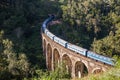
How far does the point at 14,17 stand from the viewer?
51.9 m

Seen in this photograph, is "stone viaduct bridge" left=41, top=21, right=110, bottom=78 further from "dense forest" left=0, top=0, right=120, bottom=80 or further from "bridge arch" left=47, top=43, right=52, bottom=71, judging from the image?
"dense forest" left=0, top=0, right=120, bottom=80

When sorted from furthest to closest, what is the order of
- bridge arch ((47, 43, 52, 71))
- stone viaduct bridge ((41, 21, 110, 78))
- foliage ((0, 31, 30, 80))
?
bridge arch ((47, 43, 52, 71)) → stone viaduct bridge ((41, 21, 110, 78)) → foliage ((0, 31, 30, 80))

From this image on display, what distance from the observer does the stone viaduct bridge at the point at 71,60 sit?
30938 millimetres

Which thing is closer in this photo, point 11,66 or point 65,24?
point 11,66

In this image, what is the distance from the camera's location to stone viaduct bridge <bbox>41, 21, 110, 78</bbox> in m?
30.9

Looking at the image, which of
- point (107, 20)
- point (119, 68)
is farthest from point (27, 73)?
point (107, 20)

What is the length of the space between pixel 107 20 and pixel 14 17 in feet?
71.5

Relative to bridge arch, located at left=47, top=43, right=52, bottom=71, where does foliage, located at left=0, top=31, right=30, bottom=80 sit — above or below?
above

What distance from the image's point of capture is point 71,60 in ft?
117

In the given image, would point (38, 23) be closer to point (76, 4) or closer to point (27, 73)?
point (76, 4)

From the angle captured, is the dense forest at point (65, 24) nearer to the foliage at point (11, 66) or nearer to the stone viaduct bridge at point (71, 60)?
the stone viaduct bridge at point (71, 60)

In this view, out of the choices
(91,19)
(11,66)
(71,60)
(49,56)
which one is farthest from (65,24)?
(11,66)

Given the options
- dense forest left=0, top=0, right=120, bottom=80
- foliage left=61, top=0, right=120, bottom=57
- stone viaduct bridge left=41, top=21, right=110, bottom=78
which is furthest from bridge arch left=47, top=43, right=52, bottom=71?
foliage left=61, top=0, right=120, bottom=57

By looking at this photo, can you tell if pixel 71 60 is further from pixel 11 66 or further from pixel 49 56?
pixel 49 56
